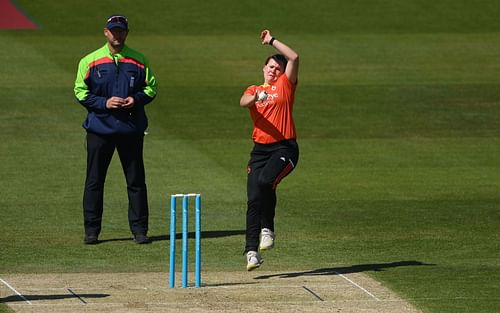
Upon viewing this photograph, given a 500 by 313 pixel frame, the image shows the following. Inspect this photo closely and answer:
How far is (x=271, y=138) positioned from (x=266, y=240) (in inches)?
35.5

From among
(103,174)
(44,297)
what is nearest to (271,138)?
(103,174)

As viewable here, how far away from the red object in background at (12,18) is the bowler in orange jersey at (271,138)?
1898 cm

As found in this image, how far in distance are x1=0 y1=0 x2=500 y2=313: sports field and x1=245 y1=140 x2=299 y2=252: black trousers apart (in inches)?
18.4

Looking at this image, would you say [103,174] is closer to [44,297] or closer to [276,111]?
[276,111]

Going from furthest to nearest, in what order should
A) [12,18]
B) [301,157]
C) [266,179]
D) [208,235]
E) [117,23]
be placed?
[12,18] < [301,157] < [208,235] < [117,23] < [266,179]

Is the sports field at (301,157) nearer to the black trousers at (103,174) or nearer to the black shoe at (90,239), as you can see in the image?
the black shoe at (90,239)

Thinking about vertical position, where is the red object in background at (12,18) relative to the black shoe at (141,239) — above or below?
above

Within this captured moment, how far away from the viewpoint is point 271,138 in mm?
11750

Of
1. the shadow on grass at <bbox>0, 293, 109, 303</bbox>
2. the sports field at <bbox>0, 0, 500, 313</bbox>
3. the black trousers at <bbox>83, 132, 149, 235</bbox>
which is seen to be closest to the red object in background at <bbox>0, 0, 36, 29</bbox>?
the sports field at <bbox>0, 0, 500, 313</bbox>

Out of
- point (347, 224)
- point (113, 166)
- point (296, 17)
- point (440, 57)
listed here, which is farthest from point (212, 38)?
point (347, 224)

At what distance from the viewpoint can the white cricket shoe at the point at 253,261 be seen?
37.2 feet

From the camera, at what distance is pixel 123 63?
13.1 meters

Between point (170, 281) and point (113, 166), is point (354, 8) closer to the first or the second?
point (113, 166)

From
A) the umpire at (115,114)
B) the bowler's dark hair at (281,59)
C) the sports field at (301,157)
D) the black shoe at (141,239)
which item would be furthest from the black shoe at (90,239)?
the bowler's dark hair at (281,59)
